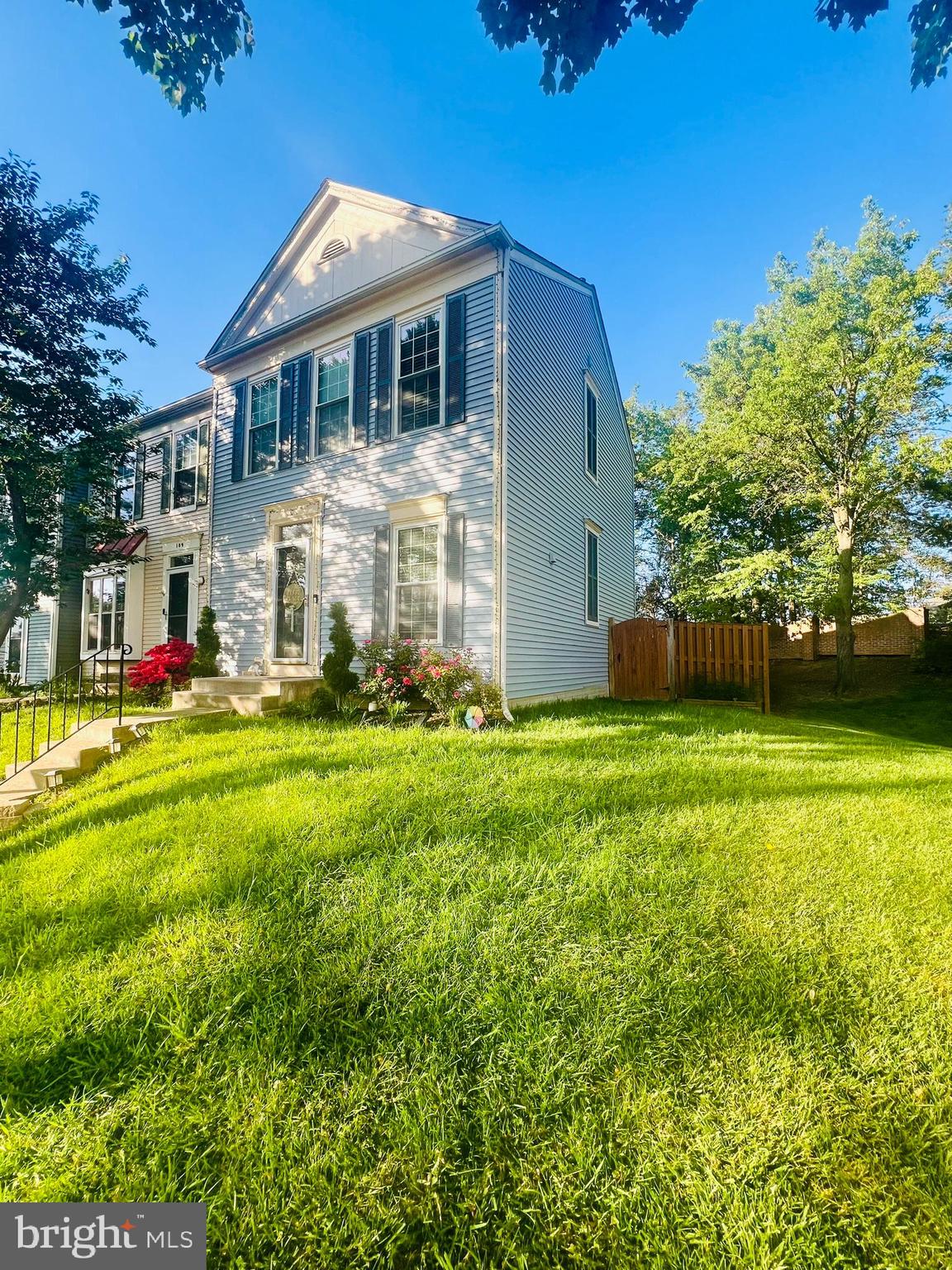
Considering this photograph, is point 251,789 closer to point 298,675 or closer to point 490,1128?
point 490,1128

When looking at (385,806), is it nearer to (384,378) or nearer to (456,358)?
(456,358)

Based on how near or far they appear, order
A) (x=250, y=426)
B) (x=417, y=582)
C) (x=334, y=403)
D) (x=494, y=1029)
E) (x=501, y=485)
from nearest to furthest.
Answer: (x=494, y=1029), (x=501, y=485), (x=417, y=582), (x=334, y=403), (x=250, y=426)

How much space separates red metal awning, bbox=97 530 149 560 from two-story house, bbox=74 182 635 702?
1.70 feet

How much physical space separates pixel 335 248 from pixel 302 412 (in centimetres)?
304

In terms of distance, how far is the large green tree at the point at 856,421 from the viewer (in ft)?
39.5

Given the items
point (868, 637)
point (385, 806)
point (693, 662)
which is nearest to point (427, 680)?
point (385, 806)

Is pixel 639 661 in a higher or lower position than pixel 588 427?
lower

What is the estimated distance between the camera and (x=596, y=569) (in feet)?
36.6

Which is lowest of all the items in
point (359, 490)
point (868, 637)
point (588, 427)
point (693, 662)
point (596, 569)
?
point (693, 662)

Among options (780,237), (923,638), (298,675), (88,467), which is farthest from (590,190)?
(923,638)

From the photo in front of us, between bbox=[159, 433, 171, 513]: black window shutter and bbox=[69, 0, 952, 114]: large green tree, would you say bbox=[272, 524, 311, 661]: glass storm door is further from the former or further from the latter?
bbox=[69, 0, 952, 114]: large green tree

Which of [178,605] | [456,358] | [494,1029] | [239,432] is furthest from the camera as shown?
[178,605]

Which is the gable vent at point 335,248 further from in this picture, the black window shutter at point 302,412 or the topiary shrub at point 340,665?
the topiary shrub at point 340,665

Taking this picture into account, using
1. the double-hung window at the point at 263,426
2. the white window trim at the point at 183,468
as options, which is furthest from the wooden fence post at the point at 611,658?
the white window trim at the point at 183,468
